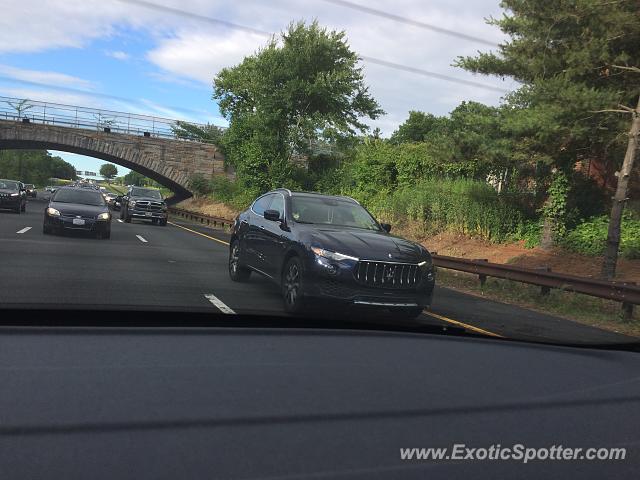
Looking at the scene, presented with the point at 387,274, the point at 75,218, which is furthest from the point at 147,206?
the point at 387,274

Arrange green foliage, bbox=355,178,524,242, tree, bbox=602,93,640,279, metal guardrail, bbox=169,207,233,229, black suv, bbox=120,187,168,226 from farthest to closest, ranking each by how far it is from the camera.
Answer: metal guardrail, bbox=169,207,233,229 → black suv, bbox=120,187,168,226 → green foliage, bbox=355,178,524,242 → tree, bbox=602,93,640,279

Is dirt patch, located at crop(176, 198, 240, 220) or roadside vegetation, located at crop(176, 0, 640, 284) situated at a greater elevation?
roadside vegetation, located at crop(176, 0, 640, 284)

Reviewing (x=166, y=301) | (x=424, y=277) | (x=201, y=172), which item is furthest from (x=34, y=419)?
(x=201, y=172)

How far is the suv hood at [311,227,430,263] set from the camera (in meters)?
6.30

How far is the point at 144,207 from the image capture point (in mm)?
28062

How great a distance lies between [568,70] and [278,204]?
10569 millimetres

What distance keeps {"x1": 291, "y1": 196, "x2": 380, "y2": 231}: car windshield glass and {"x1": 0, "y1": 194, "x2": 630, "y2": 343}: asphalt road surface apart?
1.12 m

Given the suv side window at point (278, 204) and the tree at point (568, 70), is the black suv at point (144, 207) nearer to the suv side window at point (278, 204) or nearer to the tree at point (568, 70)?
the tree at point (568, 70)

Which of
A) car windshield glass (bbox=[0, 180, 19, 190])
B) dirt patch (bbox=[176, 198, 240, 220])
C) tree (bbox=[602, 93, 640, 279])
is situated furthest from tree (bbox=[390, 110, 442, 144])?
tree (bbox=[602, 93, 640, 279])

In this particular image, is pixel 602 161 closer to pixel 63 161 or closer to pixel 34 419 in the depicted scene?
pixel 34 419

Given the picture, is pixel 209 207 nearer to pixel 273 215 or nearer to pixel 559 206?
pixel 559 206

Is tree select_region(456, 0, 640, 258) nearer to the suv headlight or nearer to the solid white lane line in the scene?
the suv headlight

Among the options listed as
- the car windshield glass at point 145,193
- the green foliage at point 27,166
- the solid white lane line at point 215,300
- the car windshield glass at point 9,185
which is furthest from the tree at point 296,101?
the green foliage at point 27,166

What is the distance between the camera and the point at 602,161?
20188mm
